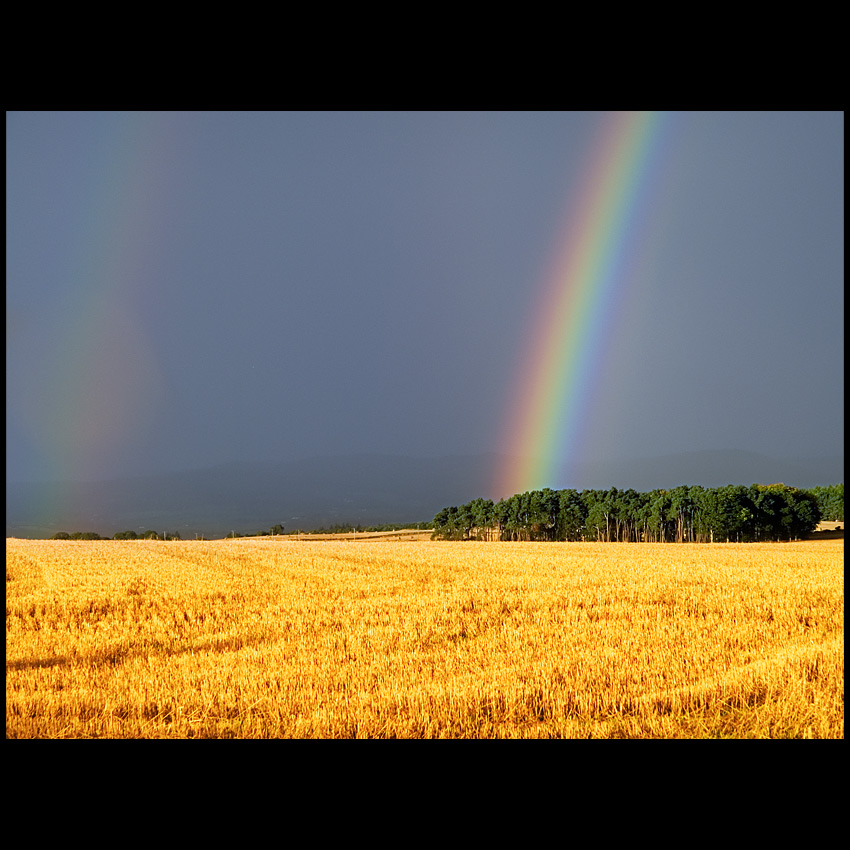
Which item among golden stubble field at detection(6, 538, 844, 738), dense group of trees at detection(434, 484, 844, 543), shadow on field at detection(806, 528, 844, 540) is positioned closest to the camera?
golden stubble field at detection(6, 538, 844, 738)

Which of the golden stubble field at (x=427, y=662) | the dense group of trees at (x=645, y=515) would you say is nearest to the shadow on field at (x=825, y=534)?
the dense group of trees at (x=645, y=515)

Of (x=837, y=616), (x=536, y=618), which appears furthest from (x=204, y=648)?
(x=837, y=616)

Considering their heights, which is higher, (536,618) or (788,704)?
(788,704)

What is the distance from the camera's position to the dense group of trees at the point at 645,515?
3086 inches

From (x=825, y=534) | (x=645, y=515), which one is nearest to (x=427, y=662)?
(x=645, y=515)

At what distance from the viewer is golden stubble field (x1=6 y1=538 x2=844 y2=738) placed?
21.9ft

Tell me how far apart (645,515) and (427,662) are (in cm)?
8055

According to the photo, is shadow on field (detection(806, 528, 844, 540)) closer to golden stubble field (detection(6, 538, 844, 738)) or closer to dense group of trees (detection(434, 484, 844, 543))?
dense group of trees (detection(434, 484, 844, 543))

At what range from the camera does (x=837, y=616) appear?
13.3 m

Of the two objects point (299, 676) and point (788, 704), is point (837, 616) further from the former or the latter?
point (299, 676)

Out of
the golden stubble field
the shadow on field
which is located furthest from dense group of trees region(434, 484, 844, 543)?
the golden stubble field

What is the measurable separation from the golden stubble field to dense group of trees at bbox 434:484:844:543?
216 feet
